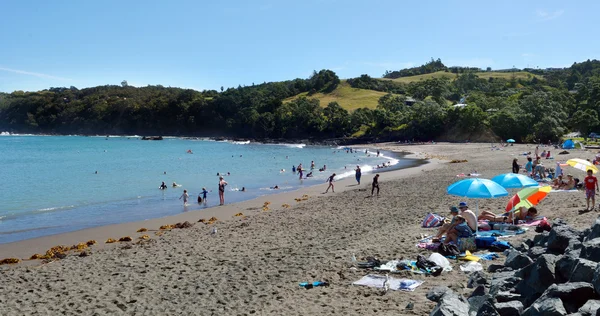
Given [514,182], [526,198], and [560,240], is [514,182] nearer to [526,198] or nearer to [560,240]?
[526,198]

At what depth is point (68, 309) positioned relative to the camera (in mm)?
9000

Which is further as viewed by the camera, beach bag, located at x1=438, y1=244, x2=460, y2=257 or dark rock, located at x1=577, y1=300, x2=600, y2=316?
beach bag, located at x1=438, y1=244, x2=460, y2=257

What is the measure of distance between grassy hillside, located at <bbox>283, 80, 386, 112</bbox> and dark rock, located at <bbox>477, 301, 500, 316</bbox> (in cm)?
11363

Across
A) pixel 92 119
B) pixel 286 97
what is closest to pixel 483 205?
pixel 286 97

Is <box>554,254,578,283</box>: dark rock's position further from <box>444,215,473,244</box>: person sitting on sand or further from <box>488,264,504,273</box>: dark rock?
<box>444,215,473,244</box>: person sitting on sand

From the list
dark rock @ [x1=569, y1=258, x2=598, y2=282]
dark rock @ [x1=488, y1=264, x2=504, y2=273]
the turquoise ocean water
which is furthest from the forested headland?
dark rock @ [x1=569, y1=258, x2=598, y2=282]

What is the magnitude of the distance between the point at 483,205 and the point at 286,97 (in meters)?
131

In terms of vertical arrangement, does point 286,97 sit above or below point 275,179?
above

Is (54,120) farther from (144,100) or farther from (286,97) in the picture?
(286,97)

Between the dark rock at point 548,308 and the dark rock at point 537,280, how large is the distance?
1.02 meters

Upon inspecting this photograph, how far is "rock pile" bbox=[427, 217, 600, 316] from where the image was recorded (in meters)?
5.41

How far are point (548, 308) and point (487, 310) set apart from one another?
73 centimetres

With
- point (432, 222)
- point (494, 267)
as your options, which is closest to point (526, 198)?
point (432, 222)

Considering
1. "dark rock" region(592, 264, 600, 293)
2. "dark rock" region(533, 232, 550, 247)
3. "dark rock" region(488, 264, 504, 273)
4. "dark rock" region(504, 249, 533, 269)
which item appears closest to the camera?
"dark rock" region(592, 264, 600, 293)
